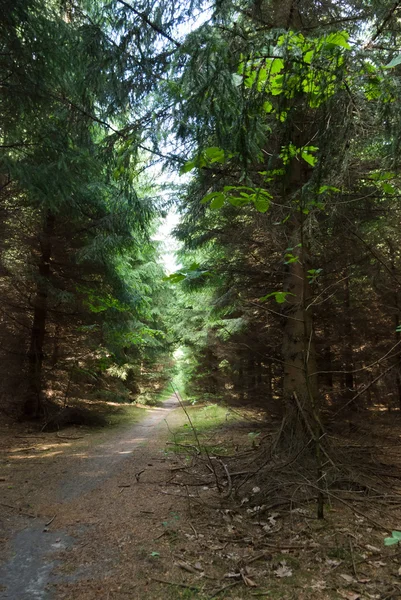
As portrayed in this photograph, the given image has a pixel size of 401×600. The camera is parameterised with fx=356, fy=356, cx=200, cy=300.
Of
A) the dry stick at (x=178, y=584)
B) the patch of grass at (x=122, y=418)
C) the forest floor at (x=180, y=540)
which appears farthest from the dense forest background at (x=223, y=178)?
the dry stick at (x=178, y=584)

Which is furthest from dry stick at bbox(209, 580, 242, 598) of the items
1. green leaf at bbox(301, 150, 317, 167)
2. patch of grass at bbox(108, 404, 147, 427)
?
Result: patch of grass at bbox(108, 404, 147, 427)

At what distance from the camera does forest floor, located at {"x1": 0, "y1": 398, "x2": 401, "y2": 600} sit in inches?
120

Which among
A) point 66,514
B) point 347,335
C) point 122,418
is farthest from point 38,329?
point 347,335

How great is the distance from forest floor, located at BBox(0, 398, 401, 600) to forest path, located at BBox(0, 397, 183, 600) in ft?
0.05

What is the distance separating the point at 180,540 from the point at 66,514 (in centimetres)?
170

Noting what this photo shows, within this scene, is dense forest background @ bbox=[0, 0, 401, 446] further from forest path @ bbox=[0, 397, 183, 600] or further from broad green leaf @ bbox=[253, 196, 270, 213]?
forest path @ bbox=[0, 397, 183, 600]

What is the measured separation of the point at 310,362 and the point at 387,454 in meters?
2.25

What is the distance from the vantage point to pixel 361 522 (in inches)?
161

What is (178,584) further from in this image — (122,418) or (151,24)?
(122,418)

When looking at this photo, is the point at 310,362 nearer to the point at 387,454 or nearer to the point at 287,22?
the point at 387,454

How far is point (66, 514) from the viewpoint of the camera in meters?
4.64

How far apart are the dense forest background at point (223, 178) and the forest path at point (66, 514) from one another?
279cm

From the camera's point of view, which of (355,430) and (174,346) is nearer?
(355,430)

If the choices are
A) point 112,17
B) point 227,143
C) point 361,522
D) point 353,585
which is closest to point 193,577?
point 353,585
